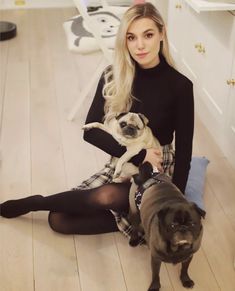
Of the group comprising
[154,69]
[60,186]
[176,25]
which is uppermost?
[154,69]

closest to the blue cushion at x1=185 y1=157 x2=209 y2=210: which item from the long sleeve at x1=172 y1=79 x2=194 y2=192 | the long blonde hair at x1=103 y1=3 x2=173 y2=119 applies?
the long sleeve at x1=172 y1=79 x2=194 y2=192

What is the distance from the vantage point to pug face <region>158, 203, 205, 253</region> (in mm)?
1300

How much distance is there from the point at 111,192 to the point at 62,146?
0.72 metres

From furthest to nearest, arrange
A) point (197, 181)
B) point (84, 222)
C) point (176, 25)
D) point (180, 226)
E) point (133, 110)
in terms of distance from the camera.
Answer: point (176, 25)
point (197, 181)
point (84, 222)
point (133, 110)
point (180, 226)

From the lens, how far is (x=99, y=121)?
1.73m

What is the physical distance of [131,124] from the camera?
159 cm

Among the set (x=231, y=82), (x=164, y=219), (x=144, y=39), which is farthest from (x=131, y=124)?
(x=231, y=82)

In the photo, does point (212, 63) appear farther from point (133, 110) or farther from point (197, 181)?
point (133, 110)

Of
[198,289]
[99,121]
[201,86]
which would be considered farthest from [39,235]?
[201,86]

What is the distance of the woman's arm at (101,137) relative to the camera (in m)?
1.66

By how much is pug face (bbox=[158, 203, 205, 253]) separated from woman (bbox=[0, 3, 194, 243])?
1.07 ft

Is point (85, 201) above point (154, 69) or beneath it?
beneath

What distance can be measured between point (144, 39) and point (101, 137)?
0.39 m

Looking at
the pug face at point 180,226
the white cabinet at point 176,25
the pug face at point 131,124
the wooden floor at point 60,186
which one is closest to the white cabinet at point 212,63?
the white cabinet at point 176,25
